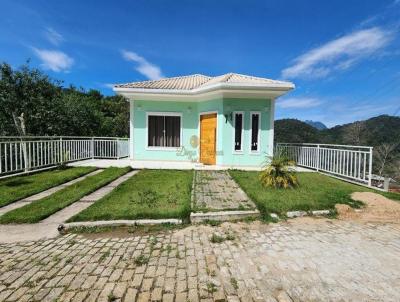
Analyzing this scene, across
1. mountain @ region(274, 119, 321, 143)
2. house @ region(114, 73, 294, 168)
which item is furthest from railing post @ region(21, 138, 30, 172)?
mountain @ region(274, 119, 321, 143)

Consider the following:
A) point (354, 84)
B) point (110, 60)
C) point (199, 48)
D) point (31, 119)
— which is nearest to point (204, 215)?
point (199, 48)

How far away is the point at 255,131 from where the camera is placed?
32.4 ft

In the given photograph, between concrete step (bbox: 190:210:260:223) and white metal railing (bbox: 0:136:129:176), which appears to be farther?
white metal railing (bbox: 0:136:129:176)

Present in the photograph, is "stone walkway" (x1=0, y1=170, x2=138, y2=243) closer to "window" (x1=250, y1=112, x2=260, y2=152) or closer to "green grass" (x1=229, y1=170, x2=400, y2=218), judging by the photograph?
"green grass" (x1=229, y1=170, x2=400, y2=218)

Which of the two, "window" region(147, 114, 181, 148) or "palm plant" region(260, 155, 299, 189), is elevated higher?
"window" region(147, 114, 181, 148)

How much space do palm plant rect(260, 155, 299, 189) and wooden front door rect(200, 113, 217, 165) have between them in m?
4.20

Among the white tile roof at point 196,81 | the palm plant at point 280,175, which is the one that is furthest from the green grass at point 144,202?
→ the white tile roof at point 196,81

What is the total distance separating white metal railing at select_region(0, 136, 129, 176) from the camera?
23.5 ft

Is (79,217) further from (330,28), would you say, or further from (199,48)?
(330,28)

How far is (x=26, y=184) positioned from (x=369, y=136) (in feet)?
96.7

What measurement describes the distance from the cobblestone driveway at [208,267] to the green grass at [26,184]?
268cm

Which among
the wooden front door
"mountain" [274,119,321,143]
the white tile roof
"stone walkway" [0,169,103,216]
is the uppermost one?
the white tile roof

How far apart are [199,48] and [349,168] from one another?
43.3ft

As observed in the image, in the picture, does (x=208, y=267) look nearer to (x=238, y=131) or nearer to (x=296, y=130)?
(x=238, y=131)
